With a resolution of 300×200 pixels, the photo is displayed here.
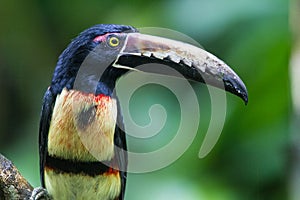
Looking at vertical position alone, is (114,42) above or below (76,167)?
above

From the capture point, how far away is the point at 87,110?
6.93 feet

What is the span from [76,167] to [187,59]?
465 mm

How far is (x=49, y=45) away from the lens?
141 inches

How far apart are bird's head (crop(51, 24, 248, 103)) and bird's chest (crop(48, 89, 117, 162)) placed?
0.04 metres

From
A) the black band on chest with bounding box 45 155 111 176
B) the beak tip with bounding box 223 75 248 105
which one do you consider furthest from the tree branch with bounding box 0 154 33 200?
the beak tip with bounding box 223 75 248 105

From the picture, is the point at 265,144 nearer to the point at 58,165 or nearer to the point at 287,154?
the point at 287,154

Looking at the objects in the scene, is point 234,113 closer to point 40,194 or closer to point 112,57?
point 112,57

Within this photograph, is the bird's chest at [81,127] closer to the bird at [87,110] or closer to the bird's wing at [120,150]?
the bird at [87,110]

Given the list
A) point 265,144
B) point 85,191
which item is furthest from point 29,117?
point 85,191

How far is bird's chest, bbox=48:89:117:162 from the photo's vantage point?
210 cm

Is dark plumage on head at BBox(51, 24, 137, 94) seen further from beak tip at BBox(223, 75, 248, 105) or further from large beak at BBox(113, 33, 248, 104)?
beak tip at BBox(223, 75, 248, 105)

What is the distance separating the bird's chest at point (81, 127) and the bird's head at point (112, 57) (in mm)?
41

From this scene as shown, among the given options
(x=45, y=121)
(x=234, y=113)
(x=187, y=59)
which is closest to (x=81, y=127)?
(x=45, y=121)

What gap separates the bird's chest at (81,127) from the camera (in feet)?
6.90
